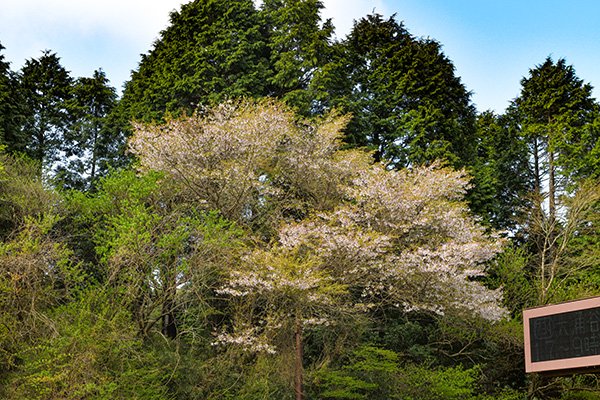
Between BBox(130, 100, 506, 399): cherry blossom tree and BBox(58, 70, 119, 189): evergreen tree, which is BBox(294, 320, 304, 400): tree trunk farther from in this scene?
BBox(58, 70, 119, 189): evergreen tree

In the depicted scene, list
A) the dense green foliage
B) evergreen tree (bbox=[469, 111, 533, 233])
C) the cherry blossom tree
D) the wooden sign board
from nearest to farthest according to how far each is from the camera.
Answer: the wooden sign board → the dense green foliage → the cherry blossom tree → evergreen tree (bbox=[469, 111, 533, 233])

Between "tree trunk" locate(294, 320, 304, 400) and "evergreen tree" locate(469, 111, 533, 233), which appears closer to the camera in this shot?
"tree trunk" locate(294, 320, 304, 400)

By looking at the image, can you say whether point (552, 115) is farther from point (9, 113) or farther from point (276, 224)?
point (9, 113)

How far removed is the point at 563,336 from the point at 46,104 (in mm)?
18933

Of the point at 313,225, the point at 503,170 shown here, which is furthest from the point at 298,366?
the point at 503,170

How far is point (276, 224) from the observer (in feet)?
52.3

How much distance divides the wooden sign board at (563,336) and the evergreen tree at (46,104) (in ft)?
54.8

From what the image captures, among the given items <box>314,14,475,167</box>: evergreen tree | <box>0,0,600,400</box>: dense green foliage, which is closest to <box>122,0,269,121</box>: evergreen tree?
<box>0,0,600,400</box>: dense green foliage

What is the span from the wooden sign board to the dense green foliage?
416 centimetres

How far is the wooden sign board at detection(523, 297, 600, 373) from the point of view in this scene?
9320 mm

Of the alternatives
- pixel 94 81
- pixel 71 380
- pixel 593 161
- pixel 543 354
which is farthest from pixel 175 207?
pixel 593 161

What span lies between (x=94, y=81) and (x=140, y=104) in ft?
9.56

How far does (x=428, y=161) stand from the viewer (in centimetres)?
1884

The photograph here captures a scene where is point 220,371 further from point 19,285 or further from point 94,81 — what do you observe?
point 94,81
